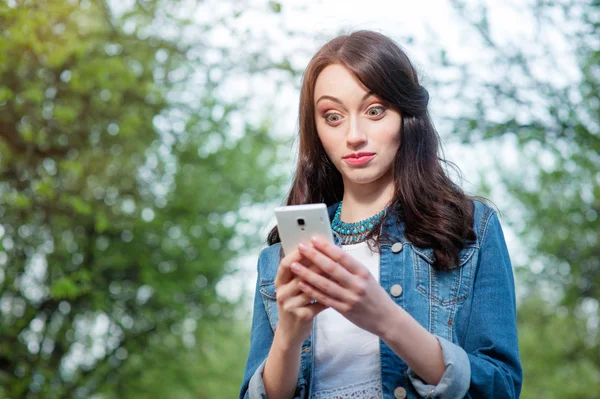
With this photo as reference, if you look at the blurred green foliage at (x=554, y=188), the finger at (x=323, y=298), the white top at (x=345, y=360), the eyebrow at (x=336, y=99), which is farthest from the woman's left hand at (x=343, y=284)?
the blurred green foliage at (x=554, y=188)

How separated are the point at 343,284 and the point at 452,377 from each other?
0.35m

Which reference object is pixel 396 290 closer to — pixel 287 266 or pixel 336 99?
pixel 287 266

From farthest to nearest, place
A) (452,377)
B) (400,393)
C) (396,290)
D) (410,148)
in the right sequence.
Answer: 1. (410,148)
2. (396,290)
3. (400,393)
4. (452,377)

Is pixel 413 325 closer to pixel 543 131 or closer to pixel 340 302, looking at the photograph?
pixel 340 302

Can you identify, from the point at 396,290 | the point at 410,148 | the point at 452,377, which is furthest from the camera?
the point at 410,148

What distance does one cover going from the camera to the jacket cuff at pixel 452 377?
70.0 inches

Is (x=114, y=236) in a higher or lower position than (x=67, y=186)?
lower

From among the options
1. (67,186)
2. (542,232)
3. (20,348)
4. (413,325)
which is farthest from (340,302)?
(542,232)

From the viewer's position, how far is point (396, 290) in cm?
201

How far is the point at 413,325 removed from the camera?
175 cm

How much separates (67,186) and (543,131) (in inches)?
232

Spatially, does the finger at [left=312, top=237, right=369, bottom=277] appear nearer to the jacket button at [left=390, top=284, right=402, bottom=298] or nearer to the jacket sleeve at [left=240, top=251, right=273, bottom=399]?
the jacket button at [left=390, top=284, right=402, bottom=298]

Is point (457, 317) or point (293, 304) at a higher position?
point (293, 304)

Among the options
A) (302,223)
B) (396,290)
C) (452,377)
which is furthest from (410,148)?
(452,377)
